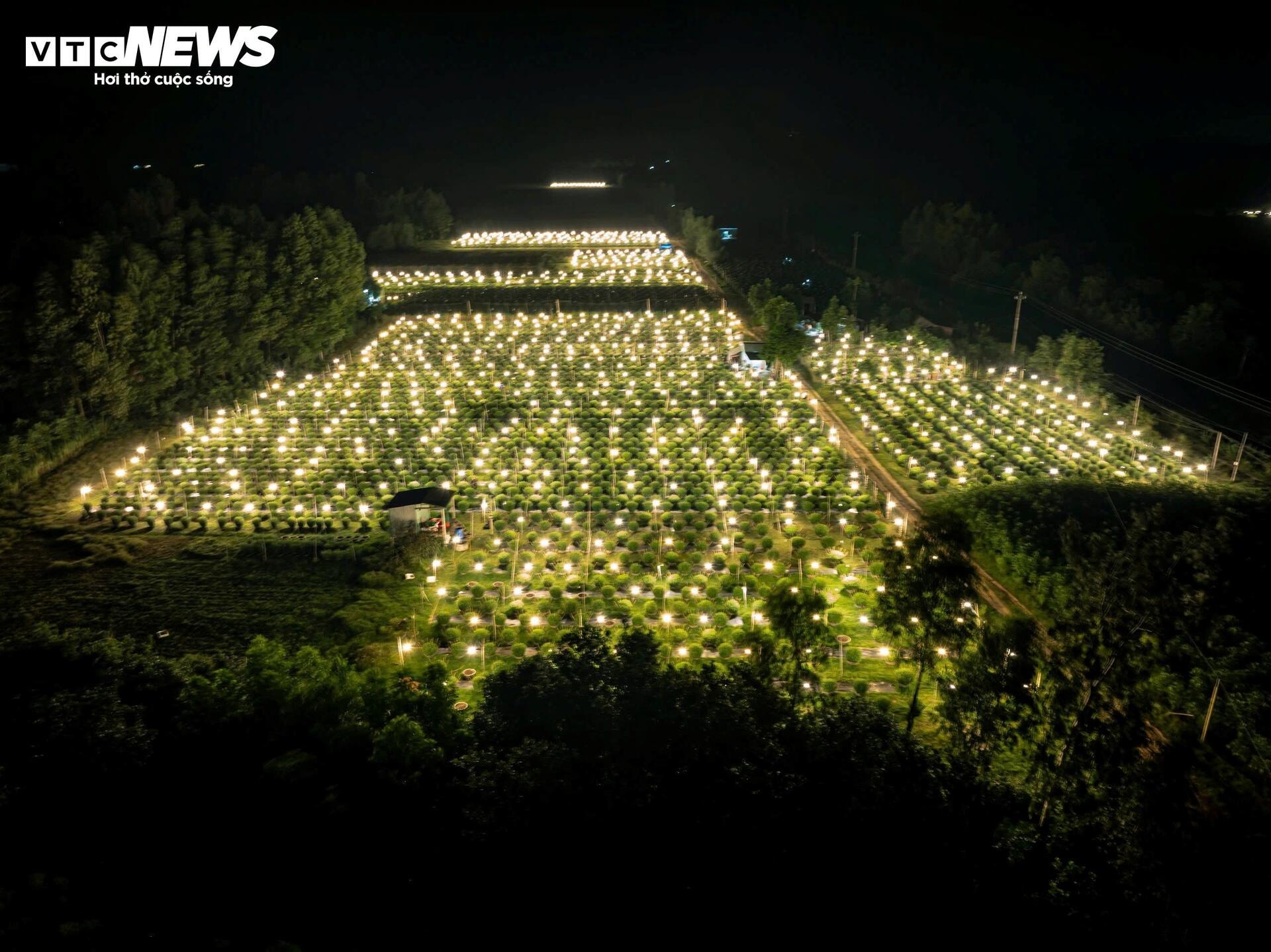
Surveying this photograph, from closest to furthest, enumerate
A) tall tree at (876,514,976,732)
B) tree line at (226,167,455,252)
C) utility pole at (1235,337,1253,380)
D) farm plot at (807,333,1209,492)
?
tall tree at (876,514,976,732) → farm plot at (807,333,1209,492) → utility pole at (1235,337,1253,380) → tree line at (226,167,455,252)

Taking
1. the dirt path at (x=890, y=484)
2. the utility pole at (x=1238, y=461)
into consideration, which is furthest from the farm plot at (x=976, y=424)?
the utility pole at (x=1238, y=461)

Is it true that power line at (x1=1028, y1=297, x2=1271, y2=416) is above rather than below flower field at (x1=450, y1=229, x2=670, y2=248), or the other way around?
below

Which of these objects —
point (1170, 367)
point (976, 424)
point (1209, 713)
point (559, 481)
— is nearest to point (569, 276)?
point (976, 424)

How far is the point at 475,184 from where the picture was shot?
108m

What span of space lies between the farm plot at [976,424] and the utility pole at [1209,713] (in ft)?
48.2

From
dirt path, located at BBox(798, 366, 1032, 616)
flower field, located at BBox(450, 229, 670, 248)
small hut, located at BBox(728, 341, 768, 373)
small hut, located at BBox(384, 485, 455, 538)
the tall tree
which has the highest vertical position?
flower field, located at BBox(450, 229, 670, 248)

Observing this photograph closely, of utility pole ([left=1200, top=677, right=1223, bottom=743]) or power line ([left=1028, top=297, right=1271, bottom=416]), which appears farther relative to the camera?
power line ([left=1028, top=297, right=1271, bottom=416])

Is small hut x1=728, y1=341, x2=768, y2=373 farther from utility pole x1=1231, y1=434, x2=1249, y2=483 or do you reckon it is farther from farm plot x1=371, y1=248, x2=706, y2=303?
farm plot x1=371, y1=248, x2=706, y2=303

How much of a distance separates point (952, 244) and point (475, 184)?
214 ft

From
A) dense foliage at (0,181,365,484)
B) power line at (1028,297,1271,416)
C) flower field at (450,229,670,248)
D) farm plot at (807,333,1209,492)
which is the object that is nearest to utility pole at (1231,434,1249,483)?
farm plot at (807,333,1209,492)

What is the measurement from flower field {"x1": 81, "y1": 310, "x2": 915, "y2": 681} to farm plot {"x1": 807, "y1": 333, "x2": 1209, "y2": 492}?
307 cm

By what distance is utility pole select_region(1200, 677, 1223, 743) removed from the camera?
12705mm

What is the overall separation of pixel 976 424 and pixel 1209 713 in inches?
869

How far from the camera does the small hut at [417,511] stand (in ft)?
80.1
